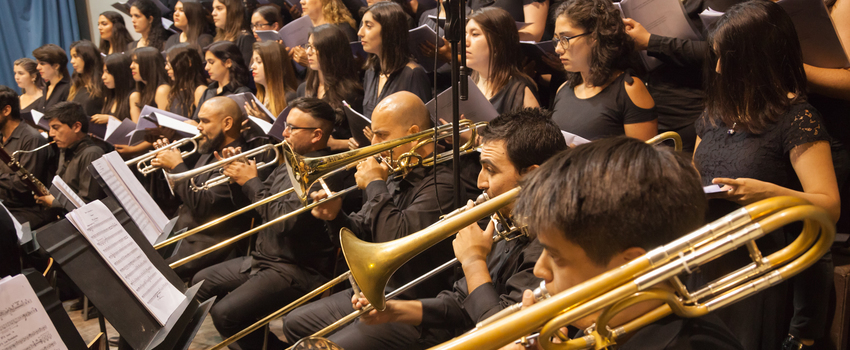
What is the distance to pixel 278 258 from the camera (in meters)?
2.87

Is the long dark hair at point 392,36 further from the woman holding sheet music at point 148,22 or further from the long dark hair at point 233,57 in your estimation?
Result: the woman holding sheet music at point 148,22

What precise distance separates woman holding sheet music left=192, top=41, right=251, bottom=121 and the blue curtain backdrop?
16.9 feet

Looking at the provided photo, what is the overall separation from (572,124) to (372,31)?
142cm

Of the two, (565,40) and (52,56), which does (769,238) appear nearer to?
(565,40)

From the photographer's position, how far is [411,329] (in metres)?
2.13

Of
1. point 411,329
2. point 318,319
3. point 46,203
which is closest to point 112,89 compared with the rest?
point 46,203

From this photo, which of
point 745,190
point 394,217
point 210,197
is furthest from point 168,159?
point 745,190

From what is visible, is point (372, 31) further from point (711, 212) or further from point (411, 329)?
point (711, 212)

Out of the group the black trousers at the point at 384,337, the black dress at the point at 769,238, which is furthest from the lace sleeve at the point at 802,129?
the black trousers at the point at 384,337

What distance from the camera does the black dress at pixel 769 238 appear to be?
1831 mm

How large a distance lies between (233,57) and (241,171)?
5.53 ft

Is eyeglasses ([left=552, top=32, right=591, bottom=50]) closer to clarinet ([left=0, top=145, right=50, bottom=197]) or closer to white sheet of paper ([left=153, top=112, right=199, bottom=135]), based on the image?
white sheet of paper ([left=153, top=112, right=199, bottom=135])

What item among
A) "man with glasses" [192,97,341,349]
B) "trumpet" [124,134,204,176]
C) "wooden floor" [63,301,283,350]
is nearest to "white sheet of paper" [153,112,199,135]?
"trumpet" [124,134,204,176]

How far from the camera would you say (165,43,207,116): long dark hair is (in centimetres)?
475
